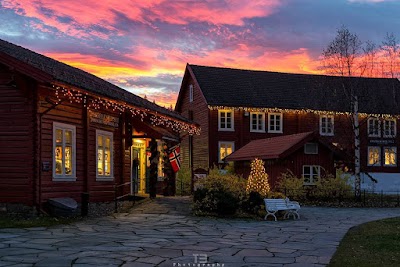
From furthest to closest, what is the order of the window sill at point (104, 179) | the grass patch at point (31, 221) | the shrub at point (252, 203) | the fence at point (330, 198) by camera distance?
1. the fence at point (330, 198)
2. the window sill at point (104, 179)
3. the shrub at point (252, 203)
4. the grass patch at point (31, 221)

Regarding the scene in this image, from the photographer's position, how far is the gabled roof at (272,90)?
133ft

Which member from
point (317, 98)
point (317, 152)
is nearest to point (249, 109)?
point (317, 98)

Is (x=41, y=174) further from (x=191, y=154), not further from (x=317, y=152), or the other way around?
(x=191, y=154)

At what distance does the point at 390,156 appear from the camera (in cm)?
4531

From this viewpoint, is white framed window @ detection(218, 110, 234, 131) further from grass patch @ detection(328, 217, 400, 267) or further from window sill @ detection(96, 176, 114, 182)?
grass patch @ detection(328, 217, 400, 267)

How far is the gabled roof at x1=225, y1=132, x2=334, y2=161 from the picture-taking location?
27.1 metres

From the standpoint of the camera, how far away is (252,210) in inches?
727

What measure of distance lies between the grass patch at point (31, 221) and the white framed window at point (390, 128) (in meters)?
35.0

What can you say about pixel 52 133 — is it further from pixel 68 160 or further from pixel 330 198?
pixel 330 198

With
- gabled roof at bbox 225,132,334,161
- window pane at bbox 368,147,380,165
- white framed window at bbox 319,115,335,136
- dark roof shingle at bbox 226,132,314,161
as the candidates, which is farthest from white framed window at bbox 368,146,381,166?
gabled roof at bbox 225,132,334,161

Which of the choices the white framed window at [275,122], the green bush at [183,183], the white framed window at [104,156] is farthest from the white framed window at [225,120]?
the white framed window at [104,156]

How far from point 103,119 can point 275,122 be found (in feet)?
78.2

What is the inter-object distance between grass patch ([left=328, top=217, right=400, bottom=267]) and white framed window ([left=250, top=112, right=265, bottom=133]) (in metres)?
25.7

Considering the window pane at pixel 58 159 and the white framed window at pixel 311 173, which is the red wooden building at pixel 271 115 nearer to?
the white framed window at pixel 311 173
